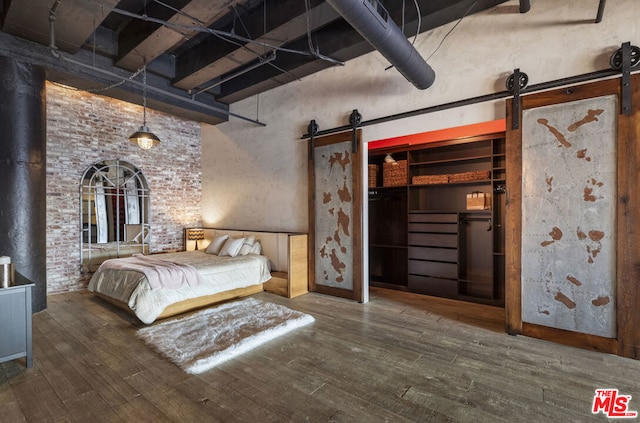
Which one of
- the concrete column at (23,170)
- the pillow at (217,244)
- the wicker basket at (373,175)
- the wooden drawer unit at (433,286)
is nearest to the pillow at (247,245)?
the pillow at (217,244)

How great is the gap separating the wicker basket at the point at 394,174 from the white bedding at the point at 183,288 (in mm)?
2606

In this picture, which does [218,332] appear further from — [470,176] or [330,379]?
[470,176]

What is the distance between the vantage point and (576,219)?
3.03 metres

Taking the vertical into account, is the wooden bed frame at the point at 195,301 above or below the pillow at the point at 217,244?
below

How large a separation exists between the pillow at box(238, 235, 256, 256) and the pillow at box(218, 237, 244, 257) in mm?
56

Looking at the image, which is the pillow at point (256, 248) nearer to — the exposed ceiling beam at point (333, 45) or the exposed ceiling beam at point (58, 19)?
the exposed ceiling beam at point (333, 45)

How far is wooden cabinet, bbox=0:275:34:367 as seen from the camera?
2.50 meters

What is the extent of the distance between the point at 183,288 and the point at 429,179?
409 centimetres

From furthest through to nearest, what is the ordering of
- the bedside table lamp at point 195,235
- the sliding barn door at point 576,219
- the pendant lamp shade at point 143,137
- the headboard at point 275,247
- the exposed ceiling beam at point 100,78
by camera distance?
the bedside table lamp at point 195,235, the headboard at point 275,247, the pendant lamp shade at point 143,137, the exposed ceiling beam at point 100,78, the sliding barn door at point 576,219

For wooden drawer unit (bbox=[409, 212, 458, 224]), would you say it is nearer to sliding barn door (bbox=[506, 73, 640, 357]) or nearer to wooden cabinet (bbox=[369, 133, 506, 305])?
wooden cabinet (bbox=[369, 133, 506, 305])

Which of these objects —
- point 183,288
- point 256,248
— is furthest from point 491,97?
point 183,288

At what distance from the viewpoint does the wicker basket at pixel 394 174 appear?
5.33m

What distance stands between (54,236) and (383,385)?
226 inches

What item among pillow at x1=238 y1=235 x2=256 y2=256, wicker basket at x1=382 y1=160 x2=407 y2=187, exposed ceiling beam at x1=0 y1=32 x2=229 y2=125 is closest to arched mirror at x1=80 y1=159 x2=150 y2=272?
exposed ceiling beam at x1=0 y1=32 x2=229 y2=125
